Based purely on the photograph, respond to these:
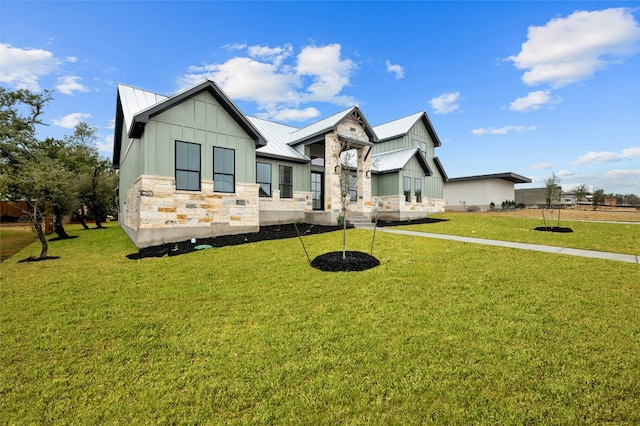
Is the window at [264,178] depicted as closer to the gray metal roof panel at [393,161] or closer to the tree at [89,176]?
the gray metal roof panel at [393,161]

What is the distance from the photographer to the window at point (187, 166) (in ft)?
37.3

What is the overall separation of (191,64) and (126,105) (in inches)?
151

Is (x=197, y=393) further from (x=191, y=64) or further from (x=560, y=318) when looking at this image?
(x=191, y=64)

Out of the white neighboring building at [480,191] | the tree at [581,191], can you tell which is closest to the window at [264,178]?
the white neighboring building at [480,191]

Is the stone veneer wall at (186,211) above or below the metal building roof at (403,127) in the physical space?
below

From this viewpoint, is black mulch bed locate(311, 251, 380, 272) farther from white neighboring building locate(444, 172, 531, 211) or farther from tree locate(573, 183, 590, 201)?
tree locate(573, 183, 590, 201)

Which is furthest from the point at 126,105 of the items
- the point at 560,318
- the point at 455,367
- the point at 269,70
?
the point at 560,318

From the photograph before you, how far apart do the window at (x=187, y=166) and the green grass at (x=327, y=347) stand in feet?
17.4

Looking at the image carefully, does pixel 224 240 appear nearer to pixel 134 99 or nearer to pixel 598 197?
pixel 134 99

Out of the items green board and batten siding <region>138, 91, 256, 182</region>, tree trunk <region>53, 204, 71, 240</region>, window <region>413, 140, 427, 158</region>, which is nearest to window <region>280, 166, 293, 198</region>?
green board and batten siding <region>138, 91, 256, 182</region>

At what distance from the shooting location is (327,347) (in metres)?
3.64

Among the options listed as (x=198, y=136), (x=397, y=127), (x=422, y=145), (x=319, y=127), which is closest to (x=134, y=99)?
(x=198, y=136)

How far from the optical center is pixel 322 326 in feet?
13.9

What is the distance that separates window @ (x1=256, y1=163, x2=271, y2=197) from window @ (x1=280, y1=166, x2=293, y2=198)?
2.88 feet
